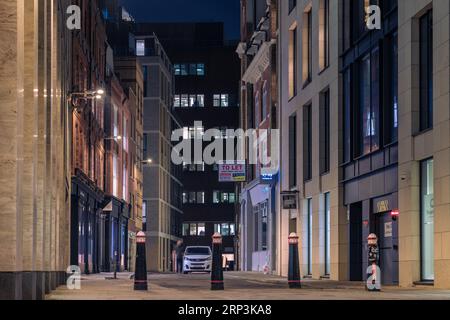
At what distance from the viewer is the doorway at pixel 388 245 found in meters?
30.9

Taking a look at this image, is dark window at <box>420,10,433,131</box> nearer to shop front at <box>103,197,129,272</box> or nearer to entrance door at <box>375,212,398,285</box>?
entrance door at <box>375,212,398,285</box>

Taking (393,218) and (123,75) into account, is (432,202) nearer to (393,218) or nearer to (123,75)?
(393,218)

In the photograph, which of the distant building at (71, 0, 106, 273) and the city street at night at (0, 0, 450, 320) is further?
the distant building at (71, 0, 106, 273)

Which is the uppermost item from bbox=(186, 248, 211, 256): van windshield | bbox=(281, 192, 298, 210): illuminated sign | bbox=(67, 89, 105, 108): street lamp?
bbox=(67, 89, 105, 108): street lamp

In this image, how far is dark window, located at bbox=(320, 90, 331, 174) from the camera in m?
40.5

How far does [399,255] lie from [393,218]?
1916 mm

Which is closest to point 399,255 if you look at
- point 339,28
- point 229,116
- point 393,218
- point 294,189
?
point 393,218

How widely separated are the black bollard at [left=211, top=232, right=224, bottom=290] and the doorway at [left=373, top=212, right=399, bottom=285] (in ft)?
27.8

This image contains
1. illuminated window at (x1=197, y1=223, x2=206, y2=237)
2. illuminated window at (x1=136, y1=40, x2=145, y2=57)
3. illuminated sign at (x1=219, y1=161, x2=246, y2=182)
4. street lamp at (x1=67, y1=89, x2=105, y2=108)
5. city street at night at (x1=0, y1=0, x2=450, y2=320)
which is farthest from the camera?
illuminated window at (x1=197, y1=223, x2=206, y2=237)

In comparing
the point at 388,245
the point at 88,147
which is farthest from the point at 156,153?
the point at 388,245

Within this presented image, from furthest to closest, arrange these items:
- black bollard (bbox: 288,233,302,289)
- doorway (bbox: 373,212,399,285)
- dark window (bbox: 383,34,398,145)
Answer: doorway (bbox: 373,212,399,285), dark window (bbox: 383,34,398,145), black bollard (bbox: 288,233,302,289)

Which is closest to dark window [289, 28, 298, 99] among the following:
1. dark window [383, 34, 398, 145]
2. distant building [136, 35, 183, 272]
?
dark window [383, 34, 398, 145]

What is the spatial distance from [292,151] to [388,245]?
16332 millimetres

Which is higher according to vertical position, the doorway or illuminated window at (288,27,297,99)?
illuminated window at (288,27,297,99)
